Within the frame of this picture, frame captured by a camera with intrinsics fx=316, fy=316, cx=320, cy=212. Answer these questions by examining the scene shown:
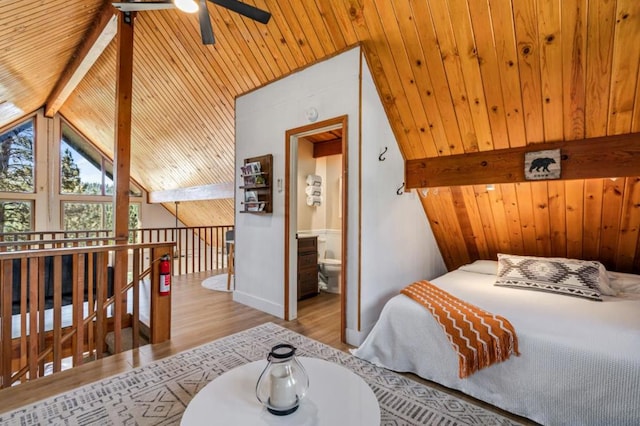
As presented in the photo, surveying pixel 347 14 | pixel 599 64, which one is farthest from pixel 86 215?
pixel 599 64

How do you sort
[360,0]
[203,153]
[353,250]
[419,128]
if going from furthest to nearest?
[203,153] < [419,128] < [353,250] < [360,0]

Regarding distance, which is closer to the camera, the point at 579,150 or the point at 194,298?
→ the point at 579,150

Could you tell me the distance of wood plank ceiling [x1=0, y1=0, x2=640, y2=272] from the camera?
2078 millimetres

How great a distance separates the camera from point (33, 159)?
6965 millimetres

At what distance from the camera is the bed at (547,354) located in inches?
64.7

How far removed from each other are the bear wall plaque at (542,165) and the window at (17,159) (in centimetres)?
915

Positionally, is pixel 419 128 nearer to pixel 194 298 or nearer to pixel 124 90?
pixel 124 90

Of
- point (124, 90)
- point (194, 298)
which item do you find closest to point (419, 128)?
point (124, 90)

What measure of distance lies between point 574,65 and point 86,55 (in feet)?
19.1

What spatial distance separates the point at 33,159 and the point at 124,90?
5.41 meters

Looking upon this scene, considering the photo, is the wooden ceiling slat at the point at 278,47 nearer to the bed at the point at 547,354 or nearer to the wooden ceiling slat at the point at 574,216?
the bed at the point at 547,354

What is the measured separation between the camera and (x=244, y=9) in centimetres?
214

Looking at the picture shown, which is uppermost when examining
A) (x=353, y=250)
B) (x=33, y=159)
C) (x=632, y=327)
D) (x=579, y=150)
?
(x=33, y=159)

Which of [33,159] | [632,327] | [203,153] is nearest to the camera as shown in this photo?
[632,327]
